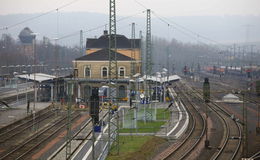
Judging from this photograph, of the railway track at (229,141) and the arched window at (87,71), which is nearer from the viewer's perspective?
the railway track at (229,141)

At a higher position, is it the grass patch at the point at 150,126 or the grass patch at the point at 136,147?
the grass patch at the point at 150,126

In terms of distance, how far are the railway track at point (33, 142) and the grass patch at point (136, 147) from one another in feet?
8.32

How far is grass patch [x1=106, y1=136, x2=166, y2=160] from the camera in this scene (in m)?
10.9

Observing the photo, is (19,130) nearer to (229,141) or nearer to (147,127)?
(147,127)

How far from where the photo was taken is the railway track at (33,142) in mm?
11115

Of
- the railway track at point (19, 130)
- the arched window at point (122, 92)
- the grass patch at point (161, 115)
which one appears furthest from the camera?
the arched window at point (122, 92)

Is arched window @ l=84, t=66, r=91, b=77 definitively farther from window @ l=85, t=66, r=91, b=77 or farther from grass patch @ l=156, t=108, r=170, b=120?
grass patch @ l=156, t=108, r=170, b=120

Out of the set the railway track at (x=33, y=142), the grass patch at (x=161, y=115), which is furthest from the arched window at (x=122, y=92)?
the railway track at (x=33, y=142)

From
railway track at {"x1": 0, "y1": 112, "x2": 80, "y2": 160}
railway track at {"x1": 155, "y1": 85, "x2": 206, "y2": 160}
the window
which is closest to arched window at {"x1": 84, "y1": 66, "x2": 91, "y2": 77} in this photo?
the window

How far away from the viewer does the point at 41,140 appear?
1352 centimetres

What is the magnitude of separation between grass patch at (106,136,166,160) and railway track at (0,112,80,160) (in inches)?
99.8

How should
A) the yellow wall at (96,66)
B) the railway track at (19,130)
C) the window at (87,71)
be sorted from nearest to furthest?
the railway track at (19,130), the yellow wall at (96,66), the window at (87,71)

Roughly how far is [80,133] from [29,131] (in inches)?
82.5

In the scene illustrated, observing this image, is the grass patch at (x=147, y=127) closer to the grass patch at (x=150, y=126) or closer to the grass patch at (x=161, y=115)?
the grass patch at (x=150, y=126)
